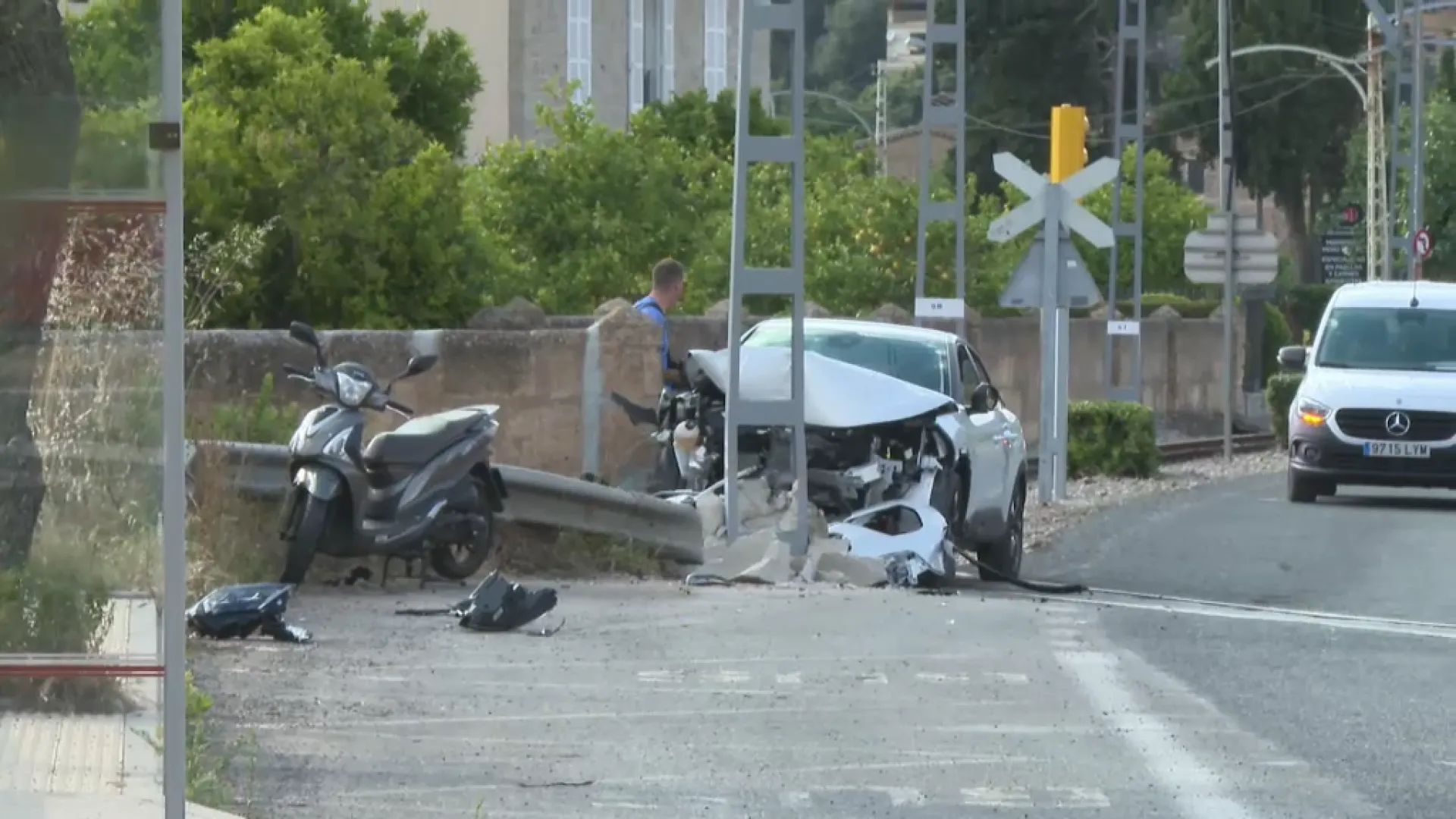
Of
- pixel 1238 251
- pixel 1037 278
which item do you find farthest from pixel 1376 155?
pixel 1037 278

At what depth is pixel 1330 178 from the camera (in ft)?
219

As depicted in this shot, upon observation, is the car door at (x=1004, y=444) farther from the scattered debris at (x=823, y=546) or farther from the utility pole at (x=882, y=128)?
the utility pole at (x=882, y=128)

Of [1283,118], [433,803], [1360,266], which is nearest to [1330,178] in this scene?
[1283,118]

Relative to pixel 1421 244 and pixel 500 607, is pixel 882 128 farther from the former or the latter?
pixel 500 607

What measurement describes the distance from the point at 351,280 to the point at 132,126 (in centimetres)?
1586

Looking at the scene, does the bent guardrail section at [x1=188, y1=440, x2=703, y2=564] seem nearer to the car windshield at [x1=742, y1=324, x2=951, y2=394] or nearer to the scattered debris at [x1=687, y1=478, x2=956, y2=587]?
the scattered debris at [x1=687, y1=478, x2=956, y2=587]

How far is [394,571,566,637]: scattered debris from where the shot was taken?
11547mm

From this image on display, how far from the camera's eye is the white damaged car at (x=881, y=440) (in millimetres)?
15227

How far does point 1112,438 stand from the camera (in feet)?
96.7

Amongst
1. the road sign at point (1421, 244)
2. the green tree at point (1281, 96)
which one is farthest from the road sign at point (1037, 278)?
the green tree at point (1281, 96)

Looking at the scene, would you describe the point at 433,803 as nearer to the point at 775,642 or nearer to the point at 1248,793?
the point at 1248,793

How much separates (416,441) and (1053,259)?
10767 mm

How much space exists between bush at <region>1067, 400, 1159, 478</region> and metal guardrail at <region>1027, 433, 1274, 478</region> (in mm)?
3672

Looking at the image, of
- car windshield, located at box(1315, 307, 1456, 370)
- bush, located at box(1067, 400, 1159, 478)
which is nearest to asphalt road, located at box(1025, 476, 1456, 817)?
car windshield, located at box(1315, 307, 1456, 370)
